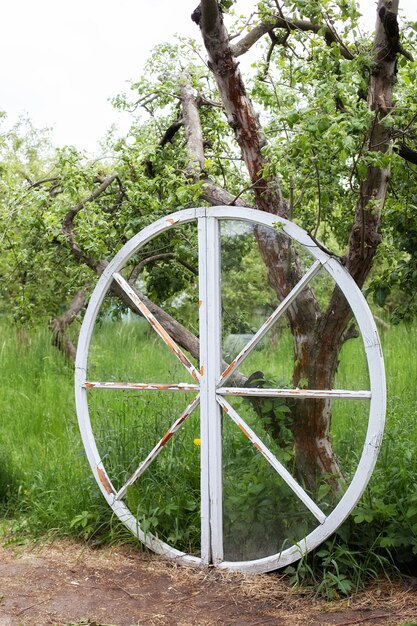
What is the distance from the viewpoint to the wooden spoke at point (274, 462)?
4797 mm

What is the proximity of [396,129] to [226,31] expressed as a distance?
121 centimetres

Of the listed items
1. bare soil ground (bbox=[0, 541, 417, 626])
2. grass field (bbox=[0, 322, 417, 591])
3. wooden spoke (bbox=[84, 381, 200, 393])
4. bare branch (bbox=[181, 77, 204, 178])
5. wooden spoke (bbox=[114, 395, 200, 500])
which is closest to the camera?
bare soil ground (bbox=[0, 541, 417, 626])

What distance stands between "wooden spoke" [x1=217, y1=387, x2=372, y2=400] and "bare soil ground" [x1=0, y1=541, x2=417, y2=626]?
0.98m

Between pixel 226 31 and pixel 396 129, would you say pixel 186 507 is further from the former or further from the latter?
Result: pixel 226 31

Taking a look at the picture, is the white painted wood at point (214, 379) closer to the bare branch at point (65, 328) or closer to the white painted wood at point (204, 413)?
the white painted wood at point (204, 413)

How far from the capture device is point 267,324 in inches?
196

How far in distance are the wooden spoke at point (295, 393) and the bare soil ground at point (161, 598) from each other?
985 millimetres

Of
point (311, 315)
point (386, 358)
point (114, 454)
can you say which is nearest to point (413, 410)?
point (386, 358)

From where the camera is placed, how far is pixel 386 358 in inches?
278

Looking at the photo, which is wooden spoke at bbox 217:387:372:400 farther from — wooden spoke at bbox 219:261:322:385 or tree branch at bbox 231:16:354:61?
tree branch at bbox 231:16:354:61

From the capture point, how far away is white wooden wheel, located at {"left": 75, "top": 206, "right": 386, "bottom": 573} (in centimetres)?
461

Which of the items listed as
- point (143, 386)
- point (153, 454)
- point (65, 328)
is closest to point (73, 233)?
point (143, 386)

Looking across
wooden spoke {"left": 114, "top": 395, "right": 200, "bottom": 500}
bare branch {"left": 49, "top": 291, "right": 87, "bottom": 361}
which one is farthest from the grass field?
bare branch {"left": 49, "top": 291, "right": 87, "bottom": 361}

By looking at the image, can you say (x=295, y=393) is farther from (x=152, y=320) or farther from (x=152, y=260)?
(x=152, y=260)
